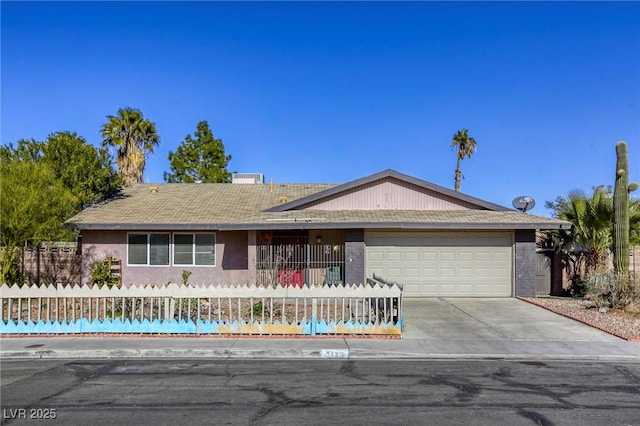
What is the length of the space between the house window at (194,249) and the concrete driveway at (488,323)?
6.96 metres

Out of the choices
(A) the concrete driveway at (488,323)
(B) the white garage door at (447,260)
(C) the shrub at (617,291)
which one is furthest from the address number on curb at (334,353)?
(C) the shrub at (617,291)

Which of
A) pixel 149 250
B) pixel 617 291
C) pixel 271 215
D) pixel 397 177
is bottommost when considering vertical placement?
pixel 617 291

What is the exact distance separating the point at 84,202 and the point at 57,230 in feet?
19.7

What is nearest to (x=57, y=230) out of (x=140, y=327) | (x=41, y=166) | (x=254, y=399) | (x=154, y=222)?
(x=41, y=166)

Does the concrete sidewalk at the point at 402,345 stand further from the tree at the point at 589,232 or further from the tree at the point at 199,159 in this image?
the tree at the point at 199,159

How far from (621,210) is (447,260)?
536 cm

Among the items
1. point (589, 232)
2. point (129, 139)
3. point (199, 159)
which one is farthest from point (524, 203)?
point (199, 159)

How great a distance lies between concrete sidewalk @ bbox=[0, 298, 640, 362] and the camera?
9891mm

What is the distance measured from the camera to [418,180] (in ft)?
63.3

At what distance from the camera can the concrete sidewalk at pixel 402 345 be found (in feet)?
32.4

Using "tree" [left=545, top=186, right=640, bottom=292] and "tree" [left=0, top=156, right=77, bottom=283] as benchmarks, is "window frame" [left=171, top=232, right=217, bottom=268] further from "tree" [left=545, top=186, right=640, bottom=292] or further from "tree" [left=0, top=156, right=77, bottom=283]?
"tree" [left=545, top=186, right=640, bottom=292]

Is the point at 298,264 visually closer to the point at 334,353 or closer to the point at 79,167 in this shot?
the point at 334,353

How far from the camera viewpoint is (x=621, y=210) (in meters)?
15.8

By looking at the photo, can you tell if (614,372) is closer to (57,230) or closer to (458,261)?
(458,261)
